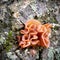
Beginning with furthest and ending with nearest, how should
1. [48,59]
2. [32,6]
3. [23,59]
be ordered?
[32,6] → [48,59] → [23,59]

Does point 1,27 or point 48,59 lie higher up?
point 1,27

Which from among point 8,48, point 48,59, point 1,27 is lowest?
point 48,59

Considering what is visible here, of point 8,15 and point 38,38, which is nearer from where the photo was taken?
point 38,38

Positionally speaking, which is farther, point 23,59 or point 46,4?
point 46,4

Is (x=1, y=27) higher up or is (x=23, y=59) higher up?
(x=1, y=27)

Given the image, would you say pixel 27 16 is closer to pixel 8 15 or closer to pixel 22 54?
pixel 8 15

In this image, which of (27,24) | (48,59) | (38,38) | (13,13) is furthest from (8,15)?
(48,59)

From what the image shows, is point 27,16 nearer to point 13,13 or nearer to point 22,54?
point 13,13

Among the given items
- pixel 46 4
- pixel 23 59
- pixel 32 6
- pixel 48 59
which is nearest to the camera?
pixel 23 59

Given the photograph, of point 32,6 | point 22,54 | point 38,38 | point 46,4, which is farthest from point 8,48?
point 46,4
